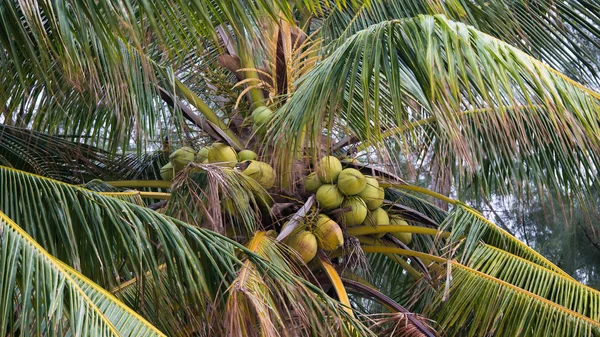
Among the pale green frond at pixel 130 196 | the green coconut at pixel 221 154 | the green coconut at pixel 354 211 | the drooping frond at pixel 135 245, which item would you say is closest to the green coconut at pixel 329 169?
the green coconut at pixel 354 211

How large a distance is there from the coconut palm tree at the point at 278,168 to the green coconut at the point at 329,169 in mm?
11

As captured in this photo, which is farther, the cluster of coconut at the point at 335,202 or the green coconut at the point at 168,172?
the green coconut at the point at 168,172

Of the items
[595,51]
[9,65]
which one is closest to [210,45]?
[9,65]

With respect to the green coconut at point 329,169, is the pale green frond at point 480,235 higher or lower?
lower

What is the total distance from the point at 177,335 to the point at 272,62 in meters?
1.62

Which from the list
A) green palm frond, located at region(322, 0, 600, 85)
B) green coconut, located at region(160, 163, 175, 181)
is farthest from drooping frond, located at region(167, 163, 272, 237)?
green palm frond, located at region(322, 0, 600, 85)

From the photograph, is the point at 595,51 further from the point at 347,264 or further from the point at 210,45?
the point at 347,264

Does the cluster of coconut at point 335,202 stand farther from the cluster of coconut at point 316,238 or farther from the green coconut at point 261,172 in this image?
the green coconut at point 261,172

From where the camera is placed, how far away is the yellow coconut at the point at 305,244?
3.75 meters

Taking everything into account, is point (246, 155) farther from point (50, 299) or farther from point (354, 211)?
point (50, 299)

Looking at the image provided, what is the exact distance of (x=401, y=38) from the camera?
3100 mm

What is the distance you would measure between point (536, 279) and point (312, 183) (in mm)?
1155

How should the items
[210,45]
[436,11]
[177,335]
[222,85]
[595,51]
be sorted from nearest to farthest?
[177,335]
[436,11]
[222,85]
[210,45]
[595,51]

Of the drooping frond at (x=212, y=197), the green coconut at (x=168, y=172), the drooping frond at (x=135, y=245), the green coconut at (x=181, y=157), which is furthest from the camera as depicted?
the green coconut at (x=168, y=172)
